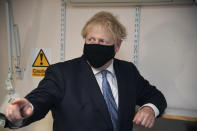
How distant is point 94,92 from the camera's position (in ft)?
3.05

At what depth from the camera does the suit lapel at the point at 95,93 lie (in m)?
0.91

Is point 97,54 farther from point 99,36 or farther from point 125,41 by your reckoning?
point 125,41

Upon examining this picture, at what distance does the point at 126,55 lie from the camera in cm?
142

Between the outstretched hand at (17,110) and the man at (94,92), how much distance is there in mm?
122

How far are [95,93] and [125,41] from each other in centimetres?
62

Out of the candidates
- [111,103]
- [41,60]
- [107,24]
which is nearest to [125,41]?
[107,24]

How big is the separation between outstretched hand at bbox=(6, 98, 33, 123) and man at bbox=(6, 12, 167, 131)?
0.40 feet

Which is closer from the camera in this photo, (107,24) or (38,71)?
(107,24)

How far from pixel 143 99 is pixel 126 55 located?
1.32ft

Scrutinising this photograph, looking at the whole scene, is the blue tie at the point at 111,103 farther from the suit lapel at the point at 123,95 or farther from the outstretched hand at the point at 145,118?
the outstretched hand at the point at 145,118

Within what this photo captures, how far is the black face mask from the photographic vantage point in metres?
0.94

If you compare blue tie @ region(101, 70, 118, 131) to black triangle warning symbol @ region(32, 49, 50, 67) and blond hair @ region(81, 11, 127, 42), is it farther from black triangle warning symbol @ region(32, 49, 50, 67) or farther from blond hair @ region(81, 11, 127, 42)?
black triangle warning symbol @ region(32, 49, 50, 67)

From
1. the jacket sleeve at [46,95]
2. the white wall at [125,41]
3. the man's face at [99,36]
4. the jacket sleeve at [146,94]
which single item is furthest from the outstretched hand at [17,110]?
the white wall at [125,41]

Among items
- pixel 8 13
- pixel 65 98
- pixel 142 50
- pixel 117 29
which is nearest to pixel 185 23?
pixel 142 50
